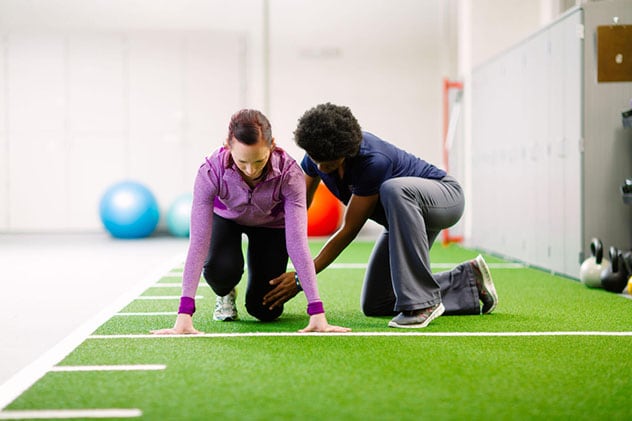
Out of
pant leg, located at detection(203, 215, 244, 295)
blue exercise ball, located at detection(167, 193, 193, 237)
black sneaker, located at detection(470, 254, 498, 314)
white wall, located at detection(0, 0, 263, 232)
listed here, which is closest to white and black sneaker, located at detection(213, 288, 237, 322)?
pant leg, located at detection(203, 215, 244, 295)

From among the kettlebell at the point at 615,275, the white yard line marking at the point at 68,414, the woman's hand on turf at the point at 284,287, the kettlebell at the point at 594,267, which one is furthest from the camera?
the kettlebell at the point at 594,267

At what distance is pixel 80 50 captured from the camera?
1057 centimetres

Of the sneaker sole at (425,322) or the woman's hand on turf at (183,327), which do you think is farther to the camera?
the sneaker sole at (425,322)

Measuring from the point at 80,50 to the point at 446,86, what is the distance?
491cm

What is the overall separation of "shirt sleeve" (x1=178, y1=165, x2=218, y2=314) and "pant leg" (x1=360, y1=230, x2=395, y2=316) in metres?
1.02

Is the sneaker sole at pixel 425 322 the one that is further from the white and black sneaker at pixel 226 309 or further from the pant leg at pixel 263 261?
the white and black sneaker at pixel 226 309

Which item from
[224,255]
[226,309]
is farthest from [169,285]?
[224,255]

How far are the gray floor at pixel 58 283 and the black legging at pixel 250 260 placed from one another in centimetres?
66

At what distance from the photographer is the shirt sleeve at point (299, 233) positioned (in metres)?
3.15

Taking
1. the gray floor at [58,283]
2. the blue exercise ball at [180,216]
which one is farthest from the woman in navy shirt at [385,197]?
the blue exercise ball at [180,216]

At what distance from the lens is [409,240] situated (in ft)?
11.5

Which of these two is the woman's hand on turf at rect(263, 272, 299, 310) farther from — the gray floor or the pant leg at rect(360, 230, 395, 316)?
the gray floor

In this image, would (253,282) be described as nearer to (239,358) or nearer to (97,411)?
(239,358)

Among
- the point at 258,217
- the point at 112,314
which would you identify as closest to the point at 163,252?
the point at 112,314
